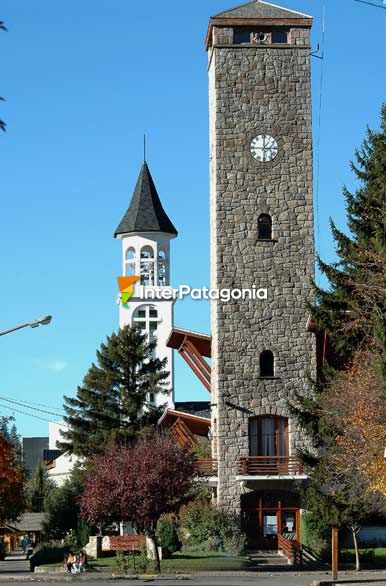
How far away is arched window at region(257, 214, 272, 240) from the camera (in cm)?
5675

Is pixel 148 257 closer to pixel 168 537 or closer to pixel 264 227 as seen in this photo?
pixel 264 227

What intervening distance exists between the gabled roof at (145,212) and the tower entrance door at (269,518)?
143 feet

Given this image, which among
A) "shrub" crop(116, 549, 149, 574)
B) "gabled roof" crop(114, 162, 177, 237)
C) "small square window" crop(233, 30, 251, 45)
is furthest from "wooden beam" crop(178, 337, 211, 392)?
"gabled roof" crop(114, 162, 177, 237)

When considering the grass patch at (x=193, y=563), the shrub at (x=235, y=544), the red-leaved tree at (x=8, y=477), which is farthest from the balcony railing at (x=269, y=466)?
the red-leaved tree at (x=8, y=477)

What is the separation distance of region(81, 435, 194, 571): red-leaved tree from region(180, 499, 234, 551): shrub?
540 cm

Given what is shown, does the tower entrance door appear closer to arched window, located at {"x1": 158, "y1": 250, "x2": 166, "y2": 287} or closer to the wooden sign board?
the wooden sign board

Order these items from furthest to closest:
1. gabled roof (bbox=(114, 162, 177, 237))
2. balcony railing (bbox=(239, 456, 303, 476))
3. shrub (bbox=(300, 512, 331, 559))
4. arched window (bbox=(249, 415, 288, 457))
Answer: gabled roof (bbox=(114, 162, 177, 237)), arched window (bbox=(249, 415, 288, 457)), balcony railing (bbox=(239, 456, 303, 476)), shrub (bbox=(300, 512, 331, 559))

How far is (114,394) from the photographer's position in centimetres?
6462

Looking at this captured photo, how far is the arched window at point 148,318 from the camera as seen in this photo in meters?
97.9

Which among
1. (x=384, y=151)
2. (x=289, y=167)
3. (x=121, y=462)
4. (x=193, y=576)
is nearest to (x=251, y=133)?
(x=289, y=167)

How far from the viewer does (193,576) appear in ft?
144

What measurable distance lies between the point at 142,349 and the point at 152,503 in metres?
18.6

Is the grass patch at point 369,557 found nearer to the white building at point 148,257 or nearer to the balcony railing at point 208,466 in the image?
the balcony railing at point 208,466

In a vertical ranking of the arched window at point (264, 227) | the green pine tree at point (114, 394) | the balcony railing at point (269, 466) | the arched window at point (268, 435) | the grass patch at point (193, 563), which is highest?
the arched window at point (264, 227)
